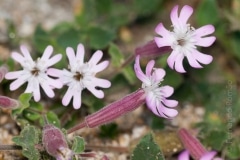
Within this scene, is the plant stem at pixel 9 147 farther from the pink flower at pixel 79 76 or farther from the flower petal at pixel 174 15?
the flower petal at pixel 174 15

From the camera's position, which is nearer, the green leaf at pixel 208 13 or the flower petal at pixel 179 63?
the flower petal at pixel 179 63

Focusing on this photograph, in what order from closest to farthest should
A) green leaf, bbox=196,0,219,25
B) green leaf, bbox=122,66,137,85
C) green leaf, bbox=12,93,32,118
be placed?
green leaf, bbox=12,93,32,118 < green leaf, bbox=122,66,137,85 < green leaf, bbox=196,0,219,25

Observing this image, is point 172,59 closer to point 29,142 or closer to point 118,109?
point 118,109

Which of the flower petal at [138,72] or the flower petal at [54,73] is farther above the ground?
the flower petal at [54,73]

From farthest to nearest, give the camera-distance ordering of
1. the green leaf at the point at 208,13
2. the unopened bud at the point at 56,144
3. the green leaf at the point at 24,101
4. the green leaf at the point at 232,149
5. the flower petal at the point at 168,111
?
the green leaf at the point at 208,13 → the green leaf at the point at 232,149 → the green leaf at the point at 24,101 → the flower petal at the point at 168,111 → the unopened bud at the point at 56,144

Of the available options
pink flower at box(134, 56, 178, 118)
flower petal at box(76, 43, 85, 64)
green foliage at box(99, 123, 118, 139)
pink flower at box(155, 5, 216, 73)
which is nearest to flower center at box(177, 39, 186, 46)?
pink flower at box(155, 5, 216, 73)

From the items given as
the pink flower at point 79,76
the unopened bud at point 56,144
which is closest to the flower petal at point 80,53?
the pink flower at point 79,76

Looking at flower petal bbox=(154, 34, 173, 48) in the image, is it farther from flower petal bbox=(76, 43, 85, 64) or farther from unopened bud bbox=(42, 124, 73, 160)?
unopened bud bbox=(42, 124, 73, 160)
